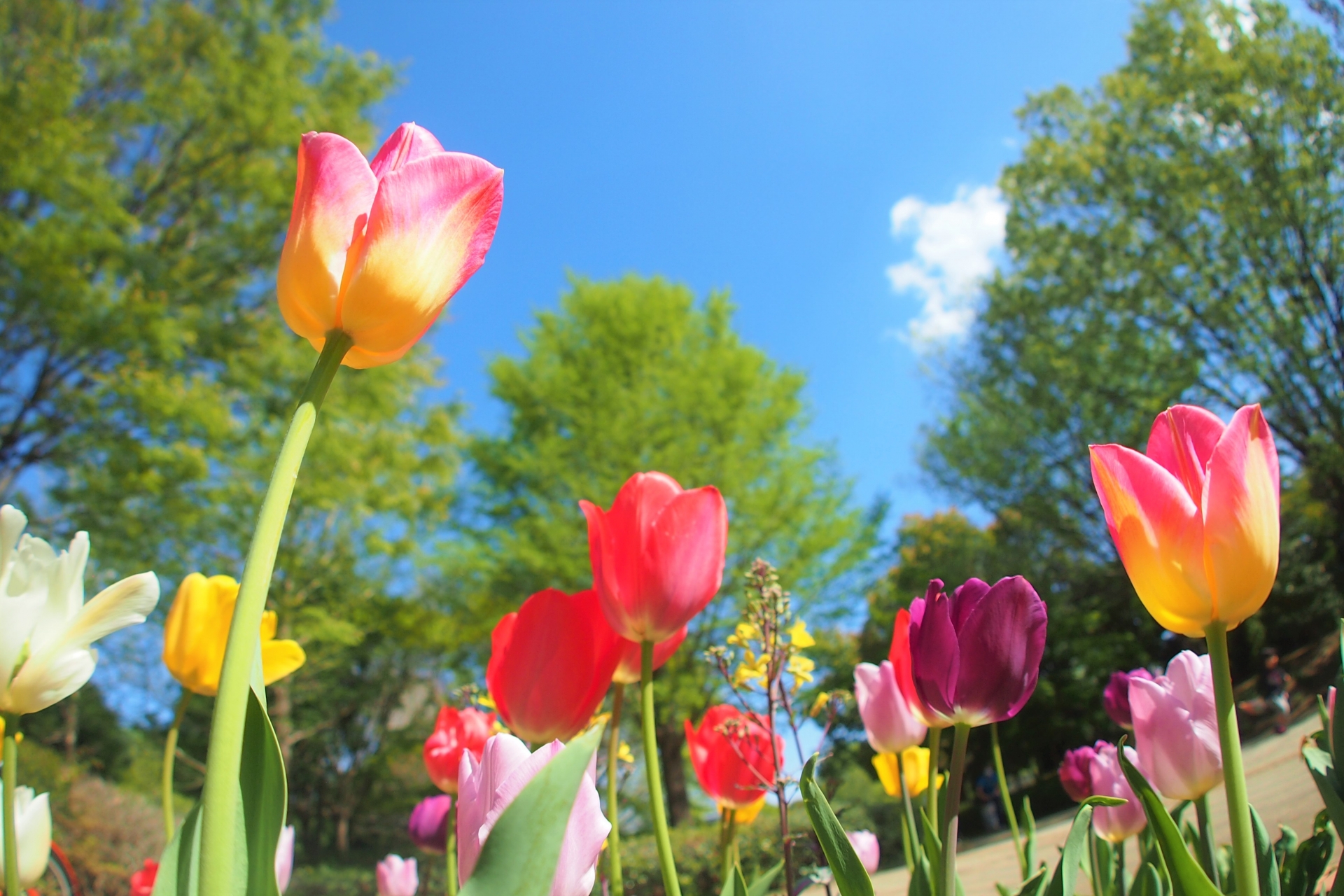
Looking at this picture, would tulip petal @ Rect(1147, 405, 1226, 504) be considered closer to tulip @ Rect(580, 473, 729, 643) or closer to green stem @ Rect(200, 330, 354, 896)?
tulip @ Rect(580, 473, 729, 643)

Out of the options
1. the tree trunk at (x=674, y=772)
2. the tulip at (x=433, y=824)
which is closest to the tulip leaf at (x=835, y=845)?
the tulip at (x=433, y=824)

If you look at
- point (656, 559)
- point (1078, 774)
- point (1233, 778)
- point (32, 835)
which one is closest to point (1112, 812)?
point (1078, 774)

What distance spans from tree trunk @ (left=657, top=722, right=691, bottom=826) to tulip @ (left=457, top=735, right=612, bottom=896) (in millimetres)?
10089

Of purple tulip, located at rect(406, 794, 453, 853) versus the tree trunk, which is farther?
the tree trunk

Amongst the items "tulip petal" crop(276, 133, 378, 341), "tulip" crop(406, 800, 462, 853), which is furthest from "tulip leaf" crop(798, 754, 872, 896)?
"tulip" crop(406, 800, 462, 853)

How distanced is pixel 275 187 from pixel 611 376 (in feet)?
16.4

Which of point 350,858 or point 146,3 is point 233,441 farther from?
point 350,858

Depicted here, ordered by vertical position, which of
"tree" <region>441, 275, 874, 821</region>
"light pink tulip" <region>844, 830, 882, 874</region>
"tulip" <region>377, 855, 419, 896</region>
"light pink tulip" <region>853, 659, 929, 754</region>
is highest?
"tree" <region>441, 275, 874, 821</region>

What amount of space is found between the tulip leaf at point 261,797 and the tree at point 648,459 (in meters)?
8.68

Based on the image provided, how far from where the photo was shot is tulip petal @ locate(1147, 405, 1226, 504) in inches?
23.0

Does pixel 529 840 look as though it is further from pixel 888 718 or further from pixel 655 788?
pixel 888 718

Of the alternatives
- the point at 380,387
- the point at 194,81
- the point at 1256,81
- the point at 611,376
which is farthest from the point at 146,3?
the point at 1256,81

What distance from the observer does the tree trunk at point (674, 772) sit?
Result: 33.0 ft

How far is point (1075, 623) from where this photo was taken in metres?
14.4
